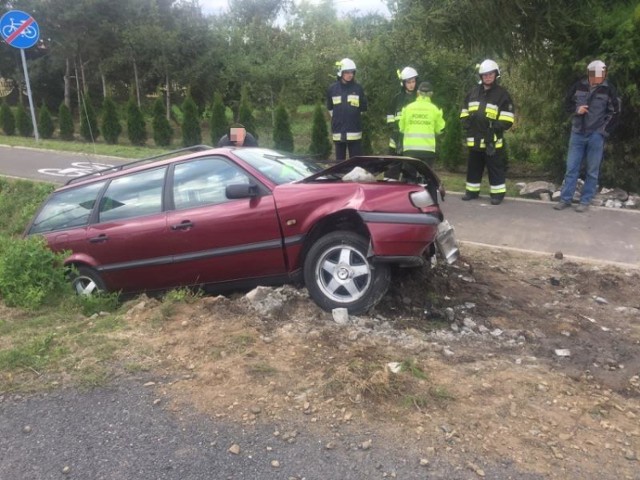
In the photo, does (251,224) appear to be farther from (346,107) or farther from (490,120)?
(490,120)

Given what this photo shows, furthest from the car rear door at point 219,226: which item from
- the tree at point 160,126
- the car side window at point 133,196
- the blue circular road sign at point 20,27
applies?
the tree at point 160,126

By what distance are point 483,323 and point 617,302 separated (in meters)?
1.57

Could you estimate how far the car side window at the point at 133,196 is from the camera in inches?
218

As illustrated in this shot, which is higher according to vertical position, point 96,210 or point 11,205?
point 96,210

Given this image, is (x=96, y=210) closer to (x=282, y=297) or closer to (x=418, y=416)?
(x=282, y=297)

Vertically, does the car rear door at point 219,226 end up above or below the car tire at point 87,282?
above

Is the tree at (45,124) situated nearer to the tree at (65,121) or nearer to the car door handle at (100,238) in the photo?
the tree at (65,121)

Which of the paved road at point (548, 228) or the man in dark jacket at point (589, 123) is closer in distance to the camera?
the paved road at point (548, 228)

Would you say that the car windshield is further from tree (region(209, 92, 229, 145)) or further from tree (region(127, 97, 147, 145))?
tree (region(127, 97, 147, 145))

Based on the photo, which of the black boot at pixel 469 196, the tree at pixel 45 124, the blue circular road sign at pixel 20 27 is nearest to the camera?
the black boot at pixel 469 196

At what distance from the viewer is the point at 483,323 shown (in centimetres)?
489

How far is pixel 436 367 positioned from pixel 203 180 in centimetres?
279

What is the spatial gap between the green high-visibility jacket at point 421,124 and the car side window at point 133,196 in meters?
4.16

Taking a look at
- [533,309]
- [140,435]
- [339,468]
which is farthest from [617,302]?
[140,435]
